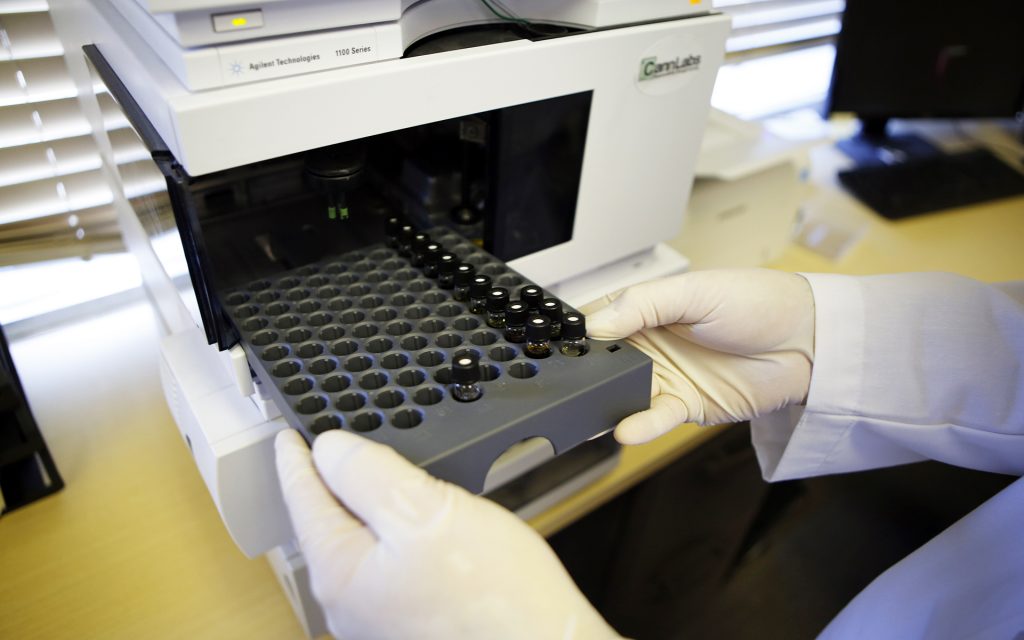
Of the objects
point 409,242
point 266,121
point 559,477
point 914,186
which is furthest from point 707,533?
point 914,186

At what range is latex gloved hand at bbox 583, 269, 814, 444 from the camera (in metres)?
0.74

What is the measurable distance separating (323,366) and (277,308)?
103mm

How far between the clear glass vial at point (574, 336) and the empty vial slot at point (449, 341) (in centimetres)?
9

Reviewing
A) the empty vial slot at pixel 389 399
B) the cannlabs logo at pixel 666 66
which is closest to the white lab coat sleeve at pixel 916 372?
the cannlabs logo at pixel 666 66

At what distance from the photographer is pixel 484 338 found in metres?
0.63

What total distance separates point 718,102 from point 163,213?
1.47 m

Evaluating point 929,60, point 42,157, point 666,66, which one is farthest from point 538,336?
point 929,60

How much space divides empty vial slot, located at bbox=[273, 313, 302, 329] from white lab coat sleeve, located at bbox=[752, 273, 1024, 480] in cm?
57

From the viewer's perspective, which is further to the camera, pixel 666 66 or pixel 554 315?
pixel 666 66

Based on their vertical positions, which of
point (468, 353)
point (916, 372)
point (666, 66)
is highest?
point (666, 66)

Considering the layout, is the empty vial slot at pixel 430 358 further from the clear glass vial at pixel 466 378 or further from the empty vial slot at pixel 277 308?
the empty vial slot at pixel 277 308

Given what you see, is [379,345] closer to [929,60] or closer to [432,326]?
[432,326]

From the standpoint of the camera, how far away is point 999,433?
737 millimetres

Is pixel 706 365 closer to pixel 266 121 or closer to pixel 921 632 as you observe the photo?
pixel 921 632
